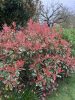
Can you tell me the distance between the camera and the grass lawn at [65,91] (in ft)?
25.8

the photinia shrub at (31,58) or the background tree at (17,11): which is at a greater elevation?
the background tree at (17,11)

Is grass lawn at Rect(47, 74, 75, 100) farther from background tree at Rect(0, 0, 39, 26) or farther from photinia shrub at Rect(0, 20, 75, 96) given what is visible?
background tree at Rect(0, 0, 39, 26)

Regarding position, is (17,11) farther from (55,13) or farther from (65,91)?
(55,13)

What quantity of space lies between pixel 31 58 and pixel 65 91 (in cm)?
145

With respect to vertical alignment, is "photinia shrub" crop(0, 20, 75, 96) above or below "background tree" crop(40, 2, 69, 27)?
below

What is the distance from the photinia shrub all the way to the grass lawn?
26cm

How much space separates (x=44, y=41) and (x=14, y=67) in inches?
48.0

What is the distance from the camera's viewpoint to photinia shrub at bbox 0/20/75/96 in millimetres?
6754

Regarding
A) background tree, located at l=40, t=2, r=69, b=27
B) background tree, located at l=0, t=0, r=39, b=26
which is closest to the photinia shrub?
background tree, located at l=0, t=0, r=39, b=26

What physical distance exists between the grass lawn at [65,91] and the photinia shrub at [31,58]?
10.1 inches

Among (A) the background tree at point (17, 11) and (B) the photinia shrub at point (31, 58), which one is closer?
(B) the photinia shrub at point (31, 58)

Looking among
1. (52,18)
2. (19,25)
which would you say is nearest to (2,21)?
(19,25)

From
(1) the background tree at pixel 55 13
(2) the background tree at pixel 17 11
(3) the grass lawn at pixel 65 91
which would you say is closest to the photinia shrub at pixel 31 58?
(3) the grass lawn at pixel 65 91

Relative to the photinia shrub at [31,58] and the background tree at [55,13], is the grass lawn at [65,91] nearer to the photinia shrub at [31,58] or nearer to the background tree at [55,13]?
the photinia shrub at [31,58]
